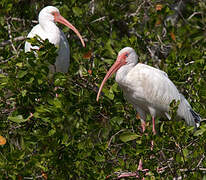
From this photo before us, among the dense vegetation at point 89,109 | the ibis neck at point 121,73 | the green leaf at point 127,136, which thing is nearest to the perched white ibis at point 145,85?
the ibis neck at point 121,73

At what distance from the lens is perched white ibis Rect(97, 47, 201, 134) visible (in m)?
5.19

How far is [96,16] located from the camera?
19.5ft

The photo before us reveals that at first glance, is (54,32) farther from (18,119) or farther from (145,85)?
(18,119)

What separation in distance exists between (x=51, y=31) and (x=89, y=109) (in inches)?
63.6

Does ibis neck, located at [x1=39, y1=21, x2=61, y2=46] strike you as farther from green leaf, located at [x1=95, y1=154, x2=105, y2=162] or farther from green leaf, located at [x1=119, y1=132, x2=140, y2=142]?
green leaf, located at [x1=95, y1=154, x2=105, y2=162]

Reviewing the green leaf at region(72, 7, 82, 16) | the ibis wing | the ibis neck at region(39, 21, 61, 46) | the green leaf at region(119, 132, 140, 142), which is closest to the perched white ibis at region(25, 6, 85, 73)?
the ibis neck at region(39, 21, 61, 46)

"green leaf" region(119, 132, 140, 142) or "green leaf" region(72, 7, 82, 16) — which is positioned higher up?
"green leaf" region(72, 7, 82, 16)

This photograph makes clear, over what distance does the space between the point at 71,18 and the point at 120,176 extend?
8.35ft

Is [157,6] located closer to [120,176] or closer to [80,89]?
[80,89]

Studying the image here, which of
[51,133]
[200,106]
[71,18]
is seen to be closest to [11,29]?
[71,18]

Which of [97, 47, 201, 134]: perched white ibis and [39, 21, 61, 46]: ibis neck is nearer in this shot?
[97, 47, 201, 134]: perched white ibis

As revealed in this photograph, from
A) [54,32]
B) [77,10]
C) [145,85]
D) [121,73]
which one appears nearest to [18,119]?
[121,73]

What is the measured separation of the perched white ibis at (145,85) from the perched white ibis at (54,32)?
3.10ft

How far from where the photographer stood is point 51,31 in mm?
5855
